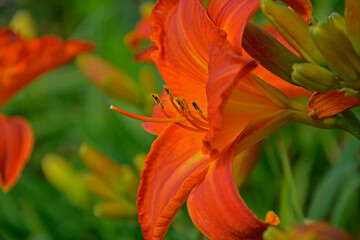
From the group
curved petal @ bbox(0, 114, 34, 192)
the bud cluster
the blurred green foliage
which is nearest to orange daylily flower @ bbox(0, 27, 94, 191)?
curved petal @ bbox(0, 114, 34, 192)

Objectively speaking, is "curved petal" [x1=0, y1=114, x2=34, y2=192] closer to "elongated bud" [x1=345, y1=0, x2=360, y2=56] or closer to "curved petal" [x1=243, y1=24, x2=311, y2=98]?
"curved petal" [x1=243, y1=24, x2=311, y2=98]

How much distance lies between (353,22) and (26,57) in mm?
891

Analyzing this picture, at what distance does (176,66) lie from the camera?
810mm

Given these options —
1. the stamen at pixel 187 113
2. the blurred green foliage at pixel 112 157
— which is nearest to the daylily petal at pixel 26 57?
the blurred green foliage at pixel 112 157

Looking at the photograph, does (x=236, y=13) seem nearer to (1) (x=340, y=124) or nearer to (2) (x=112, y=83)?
(1) (x=340, y=124)

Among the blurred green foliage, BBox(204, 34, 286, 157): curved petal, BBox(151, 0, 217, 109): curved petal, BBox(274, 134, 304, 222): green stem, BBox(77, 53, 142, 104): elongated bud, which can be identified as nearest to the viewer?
BBox(204, 34, 286, 157): curved petal

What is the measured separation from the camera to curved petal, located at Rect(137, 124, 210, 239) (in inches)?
29.1

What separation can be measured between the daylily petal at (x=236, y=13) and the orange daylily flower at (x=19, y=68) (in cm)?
67

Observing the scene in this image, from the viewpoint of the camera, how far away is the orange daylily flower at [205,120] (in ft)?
2.00

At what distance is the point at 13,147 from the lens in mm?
1294

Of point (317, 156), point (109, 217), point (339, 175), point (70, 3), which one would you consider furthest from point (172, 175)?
point (70, 3)

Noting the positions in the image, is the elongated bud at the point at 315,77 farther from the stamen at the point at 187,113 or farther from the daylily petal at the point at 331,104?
the stamen at the point at 187,113

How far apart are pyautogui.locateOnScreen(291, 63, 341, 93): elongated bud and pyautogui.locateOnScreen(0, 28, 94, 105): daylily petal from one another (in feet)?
2.64

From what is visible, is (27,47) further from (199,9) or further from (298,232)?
(298,232)
